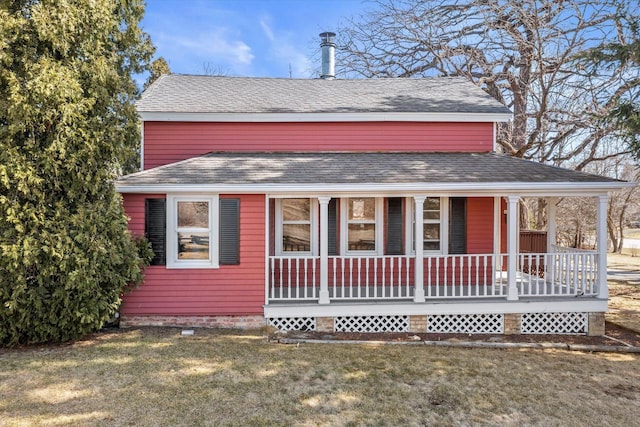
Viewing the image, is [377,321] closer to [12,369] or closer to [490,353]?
[490,353]

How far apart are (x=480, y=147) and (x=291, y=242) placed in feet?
17.9

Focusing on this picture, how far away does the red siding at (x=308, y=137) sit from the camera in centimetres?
959

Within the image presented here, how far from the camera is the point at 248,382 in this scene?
522 centimetres

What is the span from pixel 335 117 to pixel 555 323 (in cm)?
670

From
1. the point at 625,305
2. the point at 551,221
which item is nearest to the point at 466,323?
the point at 551,221

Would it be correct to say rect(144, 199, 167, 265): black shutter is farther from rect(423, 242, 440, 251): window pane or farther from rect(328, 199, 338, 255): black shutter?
rect(423, 242, 440, 251): window pane

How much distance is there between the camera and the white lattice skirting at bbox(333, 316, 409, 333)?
7777 mm

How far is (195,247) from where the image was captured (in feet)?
25.2

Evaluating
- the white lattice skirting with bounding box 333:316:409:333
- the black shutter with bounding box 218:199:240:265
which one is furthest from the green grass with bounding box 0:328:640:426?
the black shutter with bounding box 218:199:240:265

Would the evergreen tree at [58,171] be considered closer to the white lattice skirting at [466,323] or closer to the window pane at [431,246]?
the white lattice skirting at [466,323]

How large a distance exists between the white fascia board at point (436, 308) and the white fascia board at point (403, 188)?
7.18 feet

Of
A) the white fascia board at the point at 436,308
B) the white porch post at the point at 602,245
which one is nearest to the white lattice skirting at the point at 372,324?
the white fascia board at the point at 436,308

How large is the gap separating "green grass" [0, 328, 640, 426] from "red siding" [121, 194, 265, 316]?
818 millimetres

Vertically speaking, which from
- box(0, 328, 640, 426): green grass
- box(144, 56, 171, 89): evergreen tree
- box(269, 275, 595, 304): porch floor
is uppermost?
box(144, 56, 171, 89): evergreen tree
